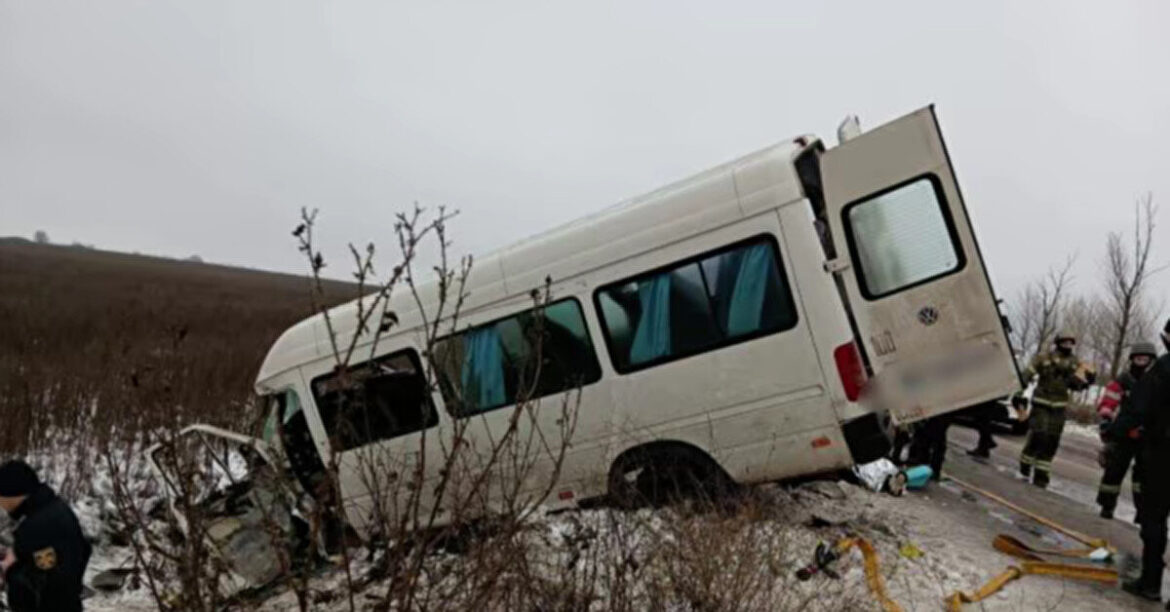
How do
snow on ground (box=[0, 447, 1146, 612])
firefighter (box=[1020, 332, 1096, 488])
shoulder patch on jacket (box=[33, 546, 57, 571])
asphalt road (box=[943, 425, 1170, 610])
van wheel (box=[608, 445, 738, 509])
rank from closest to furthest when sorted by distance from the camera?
snow on ground (box=[0, 447, 1146, 612]), shoulder patch on jacket (box=[33, 546, 57, 571]), van wheel (box=[608, 445, 738, 509]), asphalt road (box=[943, 425, 1170, 610]), firefighter (box=[1020, 332, 1096, 488])

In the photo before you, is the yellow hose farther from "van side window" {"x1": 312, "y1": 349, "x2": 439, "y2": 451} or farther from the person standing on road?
"van side window" {"x1": 312, "y1": 349, "x2": 439, "y2": 451}

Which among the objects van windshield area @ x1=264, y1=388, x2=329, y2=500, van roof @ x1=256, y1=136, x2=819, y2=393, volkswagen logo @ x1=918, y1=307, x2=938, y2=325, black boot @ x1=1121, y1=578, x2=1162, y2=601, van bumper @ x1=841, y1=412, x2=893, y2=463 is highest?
van roof @ x1=256, y1=136, x2=819, y2=393

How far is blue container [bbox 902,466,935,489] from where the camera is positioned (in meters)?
7.08

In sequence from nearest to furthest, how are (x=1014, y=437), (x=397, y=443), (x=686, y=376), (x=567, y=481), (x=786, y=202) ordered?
(x=786, y=202)
(x=686, y=376)
(x=567, y=481)
(x=397, y=443)
(x=1014, y=437)

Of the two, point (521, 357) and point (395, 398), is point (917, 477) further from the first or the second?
point (395, 398)

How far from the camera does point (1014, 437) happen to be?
11.9 meters

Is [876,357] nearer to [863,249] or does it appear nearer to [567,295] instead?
[863,249]

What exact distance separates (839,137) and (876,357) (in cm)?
169

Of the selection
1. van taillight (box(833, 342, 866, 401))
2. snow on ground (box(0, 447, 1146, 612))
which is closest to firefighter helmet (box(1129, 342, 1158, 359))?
snow on ground (box(0, 447, 1146, 612))

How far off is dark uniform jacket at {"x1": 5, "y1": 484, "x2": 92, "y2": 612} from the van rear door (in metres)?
5.23

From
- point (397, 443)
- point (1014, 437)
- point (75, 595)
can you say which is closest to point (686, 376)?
point (397, 443)

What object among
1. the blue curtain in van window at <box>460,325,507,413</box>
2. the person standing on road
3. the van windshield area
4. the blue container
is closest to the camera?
the person standing on road

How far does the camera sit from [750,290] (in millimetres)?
5316

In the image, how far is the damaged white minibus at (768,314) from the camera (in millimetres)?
5129
